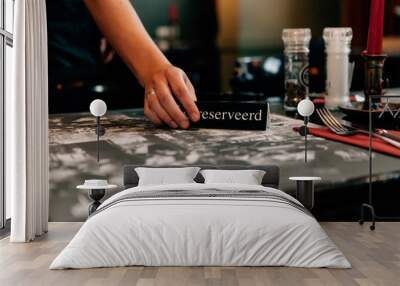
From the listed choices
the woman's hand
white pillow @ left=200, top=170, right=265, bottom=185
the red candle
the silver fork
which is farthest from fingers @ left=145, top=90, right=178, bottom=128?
the red candle

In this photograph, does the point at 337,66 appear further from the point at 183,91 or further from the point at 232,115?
the point at 183,91

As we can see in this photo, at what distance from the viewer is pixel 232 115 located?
632 centimetres

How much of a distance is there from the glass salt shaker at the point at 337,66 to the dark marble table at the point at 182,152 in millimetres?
407

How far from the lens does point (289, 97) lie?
20.7ft

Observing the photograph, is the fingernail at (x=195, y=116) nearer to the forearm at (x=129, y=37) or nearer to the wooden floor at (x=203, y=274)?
the forearm at (x=129, y=37)

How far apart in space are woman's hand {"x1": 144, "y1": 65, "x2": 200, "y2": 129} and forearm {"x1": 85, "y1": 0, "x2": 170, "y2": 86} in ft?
0.28

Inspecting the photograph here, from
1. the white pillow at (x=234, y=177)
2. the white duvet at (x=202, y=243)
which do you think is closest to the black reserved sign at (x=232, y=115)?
the white pillow at (x=234, y=177)

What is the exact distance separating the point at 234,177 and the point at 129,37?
156 centimetres

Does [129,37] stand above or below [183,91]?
above

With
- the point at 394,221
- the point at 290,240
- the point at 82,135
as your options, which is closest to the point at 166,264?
the point at 290,240

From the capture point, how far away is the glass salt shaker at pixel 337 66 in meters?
6.23

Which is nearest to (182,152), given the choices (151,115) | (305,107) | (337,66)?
(151,115)

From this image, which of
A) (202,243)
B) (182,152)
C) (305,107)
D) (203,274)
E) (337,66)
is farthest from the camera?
(182,152)

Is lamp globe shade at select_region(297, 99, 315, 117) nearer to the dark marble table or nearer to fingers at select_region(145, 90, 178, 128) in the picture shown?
the dark marble table
